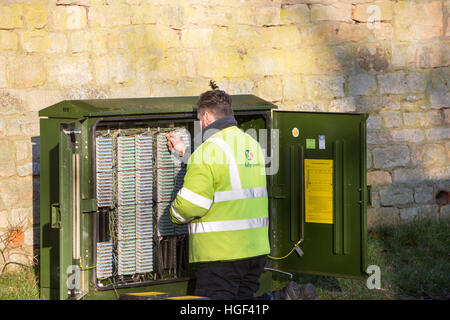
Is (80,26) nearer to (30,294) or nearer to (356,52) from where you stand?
(30,294)

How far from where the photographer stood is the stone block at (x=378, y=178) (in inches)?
332

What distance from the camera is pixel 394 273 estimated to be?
7176 millimetres

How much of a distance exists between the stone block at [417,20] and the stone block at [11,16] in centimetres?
426

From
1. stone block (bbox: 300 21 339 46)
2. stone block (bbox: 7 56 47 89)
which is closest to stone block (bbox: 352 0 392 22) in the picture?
stone block (bbox: 300 21 339 46)

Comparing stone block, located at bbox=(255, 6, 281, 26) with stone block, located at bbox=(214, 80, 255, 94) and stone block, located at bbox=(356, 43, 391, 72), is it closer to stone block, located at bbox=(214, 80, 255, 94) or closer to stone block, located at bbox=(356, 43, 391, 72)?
stone block, located at bbox=(214, 80, 255, 94)

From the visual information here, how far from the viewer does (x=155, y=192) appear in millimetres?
5793

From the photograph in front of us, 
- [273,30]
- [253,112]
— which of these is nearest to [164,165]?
[253,112]

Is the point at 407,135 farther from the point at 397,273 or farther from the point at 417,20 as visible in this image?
the point at 397,273

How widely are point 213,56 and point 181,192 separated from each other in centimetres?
308

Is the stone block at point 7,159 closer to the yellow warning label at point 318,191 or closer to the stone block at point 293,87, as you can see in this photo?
the yellow warning label at point 318,191

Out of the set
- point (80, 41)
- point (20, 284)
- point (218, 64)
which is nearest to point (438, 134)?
point (218, 64)

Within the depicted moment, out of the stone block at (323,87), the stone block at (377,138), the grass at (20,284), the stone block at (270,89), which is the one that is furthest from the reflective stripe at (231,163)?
the stone block at (377,138)

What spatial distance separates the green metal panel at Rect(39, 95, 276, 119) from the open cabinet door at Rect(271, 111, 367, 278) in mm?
454

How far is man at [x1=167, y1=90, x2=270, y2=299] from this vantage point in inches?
186
